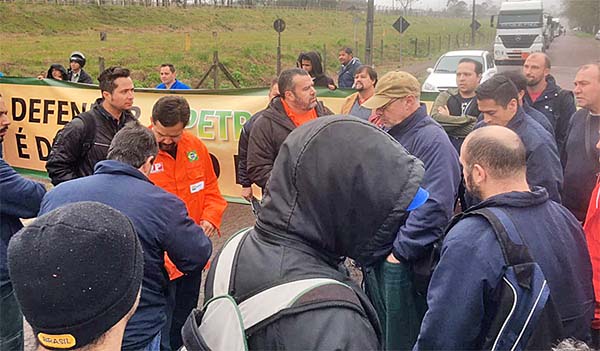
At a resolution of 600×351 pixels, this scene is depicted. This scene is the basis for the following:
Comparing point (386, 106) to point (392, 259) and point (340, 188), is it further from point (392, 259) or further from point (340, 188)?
point (340, 188)

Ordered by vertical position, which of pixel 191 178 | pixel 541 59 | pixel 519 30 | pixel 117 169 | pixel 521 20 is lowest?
pixel 191 178

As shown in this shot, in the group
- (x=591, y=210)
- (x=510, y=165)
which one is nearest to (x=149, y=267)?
(x=510, y=165)

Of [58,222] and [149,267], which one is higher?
[58,222]

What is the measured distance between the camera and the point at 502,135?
2.38m

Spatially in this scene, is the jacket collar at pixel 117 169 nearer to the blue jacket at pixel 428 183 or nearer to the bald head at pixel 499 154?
the blue jacket at pixel 428 183

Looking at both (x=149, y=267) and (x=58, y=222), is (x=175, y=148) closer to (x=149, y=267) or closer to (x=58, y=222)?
(x=149, y=267)

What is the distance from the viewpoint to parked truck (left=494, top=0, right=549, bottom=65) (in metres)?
30.1

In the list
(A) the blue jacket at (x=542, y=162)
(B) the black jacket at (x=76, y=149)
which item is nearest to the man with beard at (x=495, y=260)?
(A) the blue jacket at (x=542, y=162)

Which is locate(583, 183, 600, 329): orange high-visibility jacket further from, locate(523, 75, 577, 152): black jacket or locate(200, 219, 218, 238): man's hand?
locate(523, 75, 577, 152): black jacket

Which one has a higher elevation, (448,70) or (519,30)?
(519,30)

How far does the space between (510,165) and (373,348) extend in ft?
Answer: 4.27

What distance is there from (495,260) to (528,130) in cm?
178

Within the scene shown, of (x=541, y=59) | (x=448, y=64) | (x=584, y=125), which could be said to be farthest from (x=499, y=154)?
(x=448, y=64)

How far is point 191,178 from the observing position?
381 centimetres
